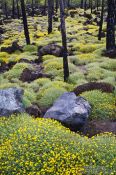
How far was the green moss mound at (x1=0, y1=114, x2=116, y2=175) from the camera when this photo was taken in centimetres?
1132

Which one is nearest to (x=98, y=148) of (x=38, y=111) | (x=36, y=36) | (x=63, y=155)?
(x=63, y=155)

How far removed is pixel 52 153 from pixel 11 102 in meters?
5.63

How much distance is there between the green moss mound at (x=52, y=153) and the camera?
1132 centimetres

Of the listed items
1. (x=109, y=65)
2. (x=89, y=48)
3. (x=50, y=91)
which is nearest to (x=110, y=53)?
(x=89, y=48)

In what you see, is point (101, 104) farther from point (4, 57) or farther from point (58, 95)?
point (4, 57)

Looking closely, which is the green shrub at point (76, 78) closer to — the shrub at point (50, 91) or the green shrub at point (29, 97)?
the shrub at point (50, 91)

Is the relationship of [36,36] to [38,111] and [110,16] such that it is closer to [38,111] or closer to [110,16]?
[110,16]

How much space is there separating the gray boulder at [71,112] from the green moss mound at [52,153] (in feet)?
6.36

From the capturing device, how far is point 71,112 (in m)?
16.1

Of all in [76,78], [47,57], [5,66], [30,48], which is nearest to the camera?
[76,78]

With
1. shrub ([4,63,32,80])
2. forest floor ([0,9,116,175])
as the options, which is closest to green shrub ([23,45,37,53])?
forest floor ([0,9,116,175])

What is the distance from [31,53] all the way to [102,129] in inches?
735

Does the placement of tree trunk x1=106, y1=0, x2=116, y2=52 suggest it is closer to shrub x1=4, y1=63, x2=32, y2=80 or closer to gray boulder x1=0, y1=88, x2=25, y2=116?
shrub x1=4, y1=63, x2=32, y2=80

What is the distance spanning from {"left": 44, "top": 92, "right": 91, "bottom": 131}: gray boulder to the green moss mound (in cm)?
194
